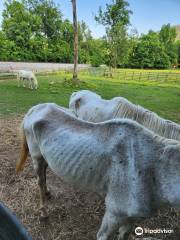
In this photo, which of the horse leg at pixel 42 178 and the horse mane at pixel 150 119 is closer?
the horse mane at pixel 150 119

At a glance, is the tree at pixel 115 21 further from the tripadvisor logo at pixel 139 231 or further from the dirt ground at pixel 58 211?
the tripadvisor logo at pixel 139 231

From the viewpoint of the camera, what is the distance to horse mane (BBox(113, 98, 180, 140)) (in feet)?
7.36

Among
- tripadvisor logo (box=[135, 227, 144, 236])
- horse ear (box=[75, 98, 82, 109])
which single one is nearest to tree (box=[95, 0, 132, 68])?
horse ear (box=[75, 98, 82, 109])

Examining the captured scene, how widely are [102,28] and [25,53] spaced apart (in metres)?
10.7

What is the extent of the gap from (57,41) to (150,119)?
111 feet

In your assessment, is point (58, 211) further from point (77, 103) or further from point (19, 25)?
point (19, 25)

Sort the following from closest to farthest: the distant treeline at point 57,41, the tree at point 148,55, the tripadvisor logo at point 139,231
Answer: the tripadvisor logo at point 139,231
the distant treeline at point 57,41
the tree at point 148,55

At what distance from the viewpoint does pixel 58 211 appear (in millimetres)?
→ 2527

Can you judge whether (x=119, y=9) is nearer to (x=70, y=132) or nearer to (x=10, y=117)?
(x=10, y=117)

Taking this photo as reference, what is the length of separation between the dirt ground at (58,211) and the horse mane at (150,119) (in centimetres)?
90

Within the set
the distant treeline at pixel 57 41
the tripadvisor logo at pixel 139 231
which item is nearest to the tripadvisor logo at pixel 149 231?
the tripadvisor logo at pixel 139 231

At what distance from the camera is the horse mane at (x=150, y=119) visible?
7.36 ft

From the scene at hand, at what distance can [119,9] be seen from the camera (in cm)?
2203

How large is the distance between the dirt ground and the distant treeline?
2002cm
